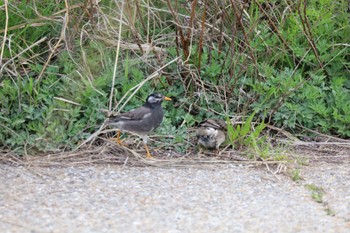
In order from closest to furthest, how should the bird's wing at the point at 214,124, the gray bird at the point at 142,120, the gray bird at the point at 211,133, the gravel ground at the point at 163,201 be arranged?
the gravel ground at the point at 163,201 < the gray bird at the point at 211,133 < the gray bird at the point at 142,120 < the bird's wing at the point at 214,124

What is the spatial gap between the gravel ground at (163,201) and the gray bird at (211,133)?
0.33m

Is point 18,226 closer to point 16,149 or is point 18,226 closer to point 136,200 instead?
point 136,200

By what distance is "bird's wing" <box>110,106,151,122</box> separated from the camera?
21.9ft

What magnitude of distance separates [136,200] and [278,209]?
95 cm

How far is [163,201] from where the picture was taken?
5262 mm

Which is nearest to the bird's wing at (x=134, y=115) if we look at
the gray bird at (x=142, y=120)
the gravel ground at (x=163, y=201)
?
the gray bird at (x=142, y=120)

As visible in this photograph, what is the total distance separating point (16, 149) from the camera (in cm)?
638

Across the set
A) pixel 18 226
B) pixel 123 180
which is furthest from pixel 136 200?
pixel 18 226

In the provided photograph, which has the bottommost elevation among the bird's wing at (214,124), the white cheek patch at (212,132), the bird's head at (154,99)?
the bird's wing at (214,124)

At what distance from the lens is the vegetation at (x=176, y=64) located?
6848mm

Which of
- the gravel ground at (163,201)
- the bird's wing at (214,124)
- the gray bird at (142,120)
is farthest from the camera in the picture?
the bird's wing at (214,124)

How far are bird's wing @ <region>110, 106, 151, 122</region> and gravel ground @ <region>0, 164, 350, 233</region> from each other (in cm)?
61

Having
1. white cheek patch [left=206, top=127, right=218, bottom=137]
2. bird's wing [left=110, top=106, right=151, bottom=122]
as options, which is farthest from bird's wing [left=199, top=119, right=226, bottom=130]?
bird's wing [left=110, top=106, right=151, bottom=122]

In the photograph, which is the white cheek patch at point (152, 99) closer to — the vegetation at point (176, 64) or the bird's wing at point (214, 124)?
the vegetation at point (176, 64)
